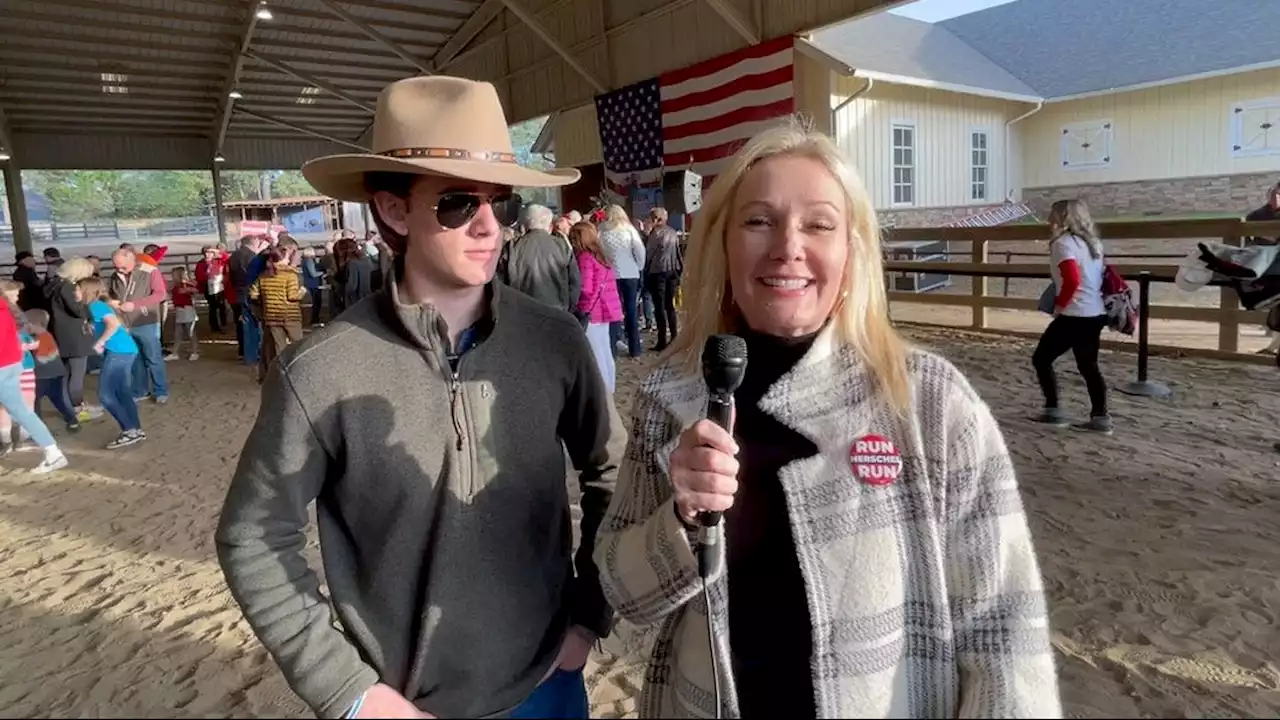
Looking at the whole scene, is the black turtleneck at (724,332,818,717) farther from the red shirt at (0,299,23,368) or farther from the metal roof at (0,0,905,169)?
the metal roof at (0,0,905,169)

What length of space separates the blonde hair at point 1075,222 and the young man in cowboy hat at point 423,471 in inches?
194

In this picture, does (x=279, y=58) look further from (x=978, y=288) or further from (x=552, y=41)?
(x=978, y=288)

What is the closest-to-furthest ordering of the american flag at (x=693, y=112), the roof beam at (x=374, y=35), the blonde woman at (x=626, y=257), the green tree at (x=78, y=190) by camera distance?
1. the blonde woman at (x=626, y=257)
2. the american flag at (x=693, y=112)
3. the roof beam at (x=374, y=35)
4. the green tree at (x=78, y=190)

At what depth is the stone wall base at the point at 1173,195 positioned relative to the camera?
14.6 m

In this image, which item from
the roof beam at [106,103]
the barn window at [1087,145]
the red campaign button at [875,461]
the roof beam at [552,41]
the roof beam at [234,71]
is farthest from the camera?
the roof beam at [106,103]

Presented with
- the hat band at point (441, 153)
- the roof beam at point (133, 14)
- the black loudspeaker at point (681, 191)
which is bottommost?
the hat band at point (441, 153)

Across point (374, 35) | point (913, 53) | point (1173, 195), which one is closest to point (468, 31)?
point (374, 35)

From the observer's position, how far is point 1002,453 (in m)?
1.09

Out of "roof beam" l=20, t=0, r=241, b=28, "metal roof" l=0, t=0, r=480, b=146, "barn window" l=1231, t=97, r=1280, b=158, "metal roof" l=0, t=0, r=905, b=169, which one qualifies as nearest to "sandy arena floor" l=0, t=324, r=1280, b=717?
"metal roof" l=0, t=0, r=905, b=169

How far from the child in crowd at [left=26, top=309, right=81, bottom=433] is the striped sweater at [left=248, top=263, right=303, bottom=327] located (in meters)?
1.84

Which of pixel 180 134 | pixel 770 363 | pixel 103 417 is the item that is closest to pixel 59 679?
pixel 770 363

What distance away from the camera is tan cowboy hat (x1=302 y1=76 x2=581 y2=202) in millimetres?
1329

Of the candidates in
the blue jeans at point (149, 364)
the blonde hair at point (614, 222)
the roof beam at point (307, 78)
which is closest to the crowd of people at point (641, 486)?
the blonde hair at point (614, 222)

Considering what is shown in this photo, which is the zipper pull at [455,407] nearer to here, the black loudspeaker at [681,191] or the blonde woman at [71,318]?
the blonde woman at [71,318]
